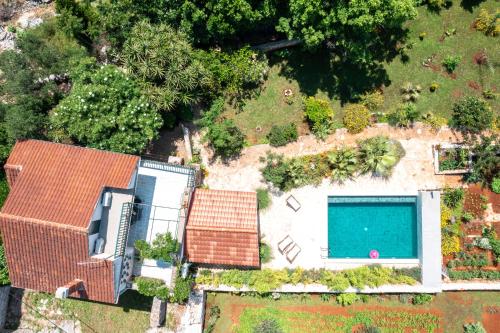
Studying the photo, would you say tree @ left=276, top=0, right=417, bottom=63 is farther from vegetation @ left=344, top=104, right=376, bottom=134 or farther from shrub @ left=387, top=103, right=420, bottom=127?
shrub @ left=387, top=103, right=420, bottom=127

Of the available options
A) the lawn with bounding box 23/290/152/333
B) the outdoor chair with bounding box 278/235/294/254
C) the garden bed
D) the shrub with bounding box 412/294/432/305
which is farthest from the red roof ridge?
the garden bed

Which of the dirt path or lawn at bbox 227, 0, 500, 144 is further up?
lawn at bbox 227, 0, 500, 144

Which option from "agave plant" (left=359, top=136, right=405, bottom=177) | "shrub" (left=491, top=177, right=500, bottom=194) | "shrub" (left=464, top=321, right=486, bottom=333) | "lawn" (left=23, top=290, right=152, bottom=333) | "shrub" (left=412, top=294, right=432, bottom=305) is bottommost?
"lawn" (left=23, top=290, right=152, bottom=333)

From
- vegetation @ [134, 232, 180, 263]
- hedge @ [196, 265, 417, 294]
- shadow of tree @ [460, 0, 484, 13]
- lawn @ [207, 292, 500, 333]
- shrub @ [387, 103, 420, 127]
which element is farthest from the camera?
shadow of tree @ [460, 0, 484, 13]

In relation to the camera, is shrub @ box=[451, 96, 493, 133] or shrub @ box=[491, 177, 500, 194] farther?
shrub @ box=[491, 177, 500, 194]

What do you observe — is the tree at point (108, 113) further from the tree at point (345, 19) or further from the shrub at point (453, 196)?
the shrub at point (453, 196)

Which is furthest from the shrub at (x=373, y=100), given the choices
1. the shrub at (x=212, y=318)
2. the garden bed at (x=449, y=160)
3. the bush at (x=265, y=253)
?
the shrub at (x=212, y=318)
